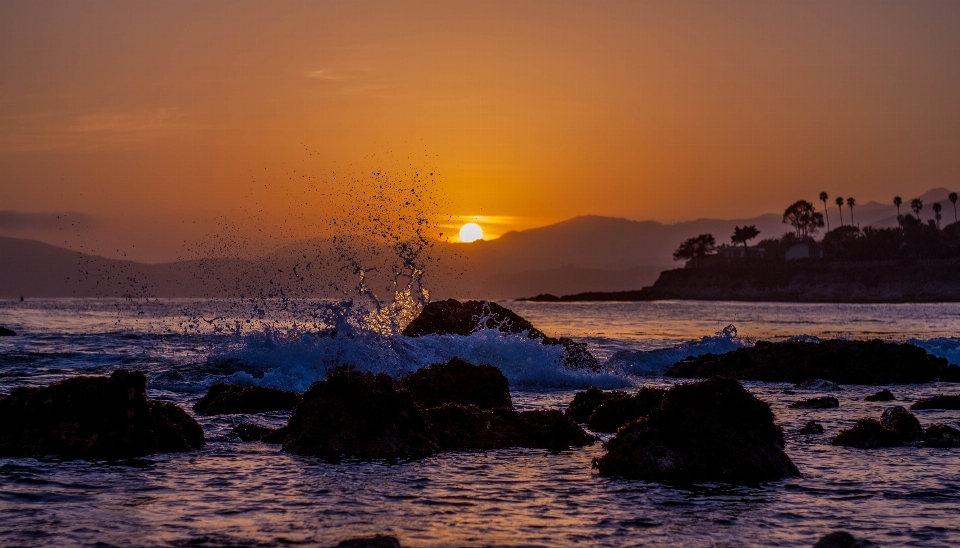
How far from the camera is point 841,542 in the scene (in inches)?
264

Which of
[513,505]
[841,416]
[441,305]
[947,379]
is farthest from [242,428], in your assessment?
[947,379]

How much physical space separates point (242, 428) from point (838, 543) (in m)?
8.11

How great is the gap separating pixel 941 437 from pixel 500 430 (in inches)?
229

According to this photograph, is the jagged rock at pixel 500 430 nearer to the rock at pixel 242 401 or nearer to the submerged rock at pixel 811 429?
the submerged rock at pixel 811 429

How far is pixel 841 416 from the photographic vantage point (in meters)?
15.0

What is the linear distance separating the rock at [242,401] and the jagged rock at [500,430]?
3.57 m

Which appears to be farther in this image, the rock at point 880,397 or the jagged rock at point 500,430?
the rock at point 880,397

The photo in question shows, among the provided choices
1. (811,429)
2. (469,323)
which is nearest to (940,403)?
(811,429)

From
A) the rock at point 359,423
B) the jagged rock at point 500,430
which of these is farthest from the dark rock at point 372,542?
the jagged rock at point 500,430

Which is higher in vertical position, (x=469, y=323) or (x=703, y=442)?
(x=469, y=323)

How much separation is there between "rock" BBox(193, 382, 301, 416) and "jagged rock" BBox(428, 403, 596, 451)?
141 inches

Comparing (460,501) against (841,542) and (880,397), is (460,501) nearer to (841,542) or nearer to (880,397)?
(841,542)

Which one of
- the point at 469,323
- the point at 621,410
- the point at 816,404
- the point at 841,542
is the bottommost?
the point at 816,404

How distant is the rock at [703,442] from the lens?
9.55m
